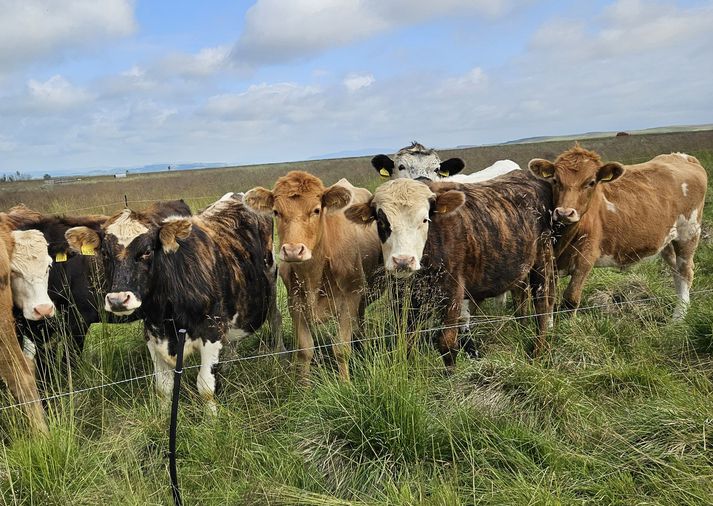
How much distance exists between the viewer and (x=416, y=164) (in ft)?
26.0

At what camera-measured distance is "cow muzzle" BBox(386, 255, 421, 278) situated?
4.21m

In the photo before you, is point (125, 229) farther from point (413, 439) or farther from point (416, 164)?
point (416, 164)

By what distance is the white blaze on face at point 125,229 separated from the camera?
4.29 m

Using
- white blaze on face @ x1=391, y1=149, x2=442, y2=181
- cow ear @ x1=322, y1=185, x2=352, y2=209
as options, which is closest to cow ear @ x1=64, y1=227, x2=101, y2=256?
cow ear @ x1=322, y1=185, x2=352, y2=209

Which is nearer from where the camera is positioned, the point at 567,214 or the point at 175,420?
the point at 175,420

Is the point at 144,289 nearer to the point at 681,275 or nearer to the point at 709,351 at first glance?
the point at 709,351

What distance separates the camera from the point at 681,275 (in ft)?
22.1

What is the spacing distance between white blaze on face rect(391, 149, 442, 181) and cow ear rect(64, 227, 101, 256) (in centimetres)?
438

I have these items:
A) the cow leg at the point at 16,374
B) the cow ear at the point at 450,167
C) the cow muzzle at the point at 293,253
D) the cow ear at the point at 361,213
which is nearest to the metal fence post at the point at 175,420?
the cow muzzle at the point at 293,253

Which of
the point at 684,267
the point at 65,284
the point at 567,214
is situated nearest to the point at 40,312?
the point at 65,284

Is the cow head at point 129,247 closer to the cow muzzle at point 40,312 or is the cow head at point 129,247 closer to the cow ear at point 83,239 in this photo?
the cow ear at point 83,239

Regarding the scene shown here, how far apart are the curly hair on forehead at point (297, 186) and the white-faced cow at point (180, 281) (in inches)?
31.1

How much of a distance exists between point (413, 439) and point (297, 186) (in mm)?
2275

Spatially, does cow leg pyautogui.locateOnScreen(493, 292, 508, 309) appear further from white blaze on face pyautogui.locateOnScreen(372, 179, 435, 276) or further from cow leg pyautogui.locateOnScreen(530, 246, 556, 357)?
white blaze on face pyautogui.locateOnScreen(372, 179, 435, 276)
